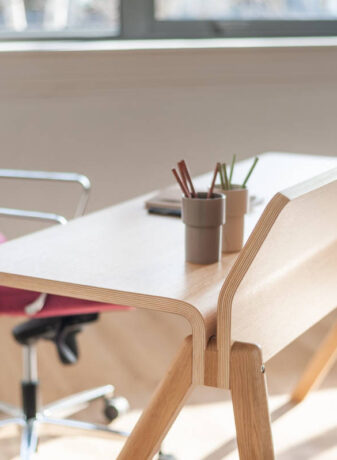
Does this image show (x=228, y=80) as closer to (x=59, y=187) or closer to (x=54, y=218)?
(x=59, y=187)

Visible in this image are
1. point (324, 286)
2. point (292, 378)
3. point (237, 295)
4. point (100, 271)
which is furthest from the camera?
point (292, 378)

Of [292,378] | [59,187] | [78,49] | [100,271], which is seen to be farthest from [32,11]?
[100,271]

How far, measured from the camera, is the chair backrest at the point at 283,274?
1309 millimetres

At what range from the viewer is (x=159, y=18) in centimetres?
356

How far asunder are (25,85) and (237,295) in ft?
7.05

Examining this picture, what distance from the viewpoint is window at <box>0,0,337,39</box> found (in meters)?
3.46

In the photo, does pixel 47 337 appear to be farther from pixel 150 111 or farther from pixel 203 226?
pixel 150 111

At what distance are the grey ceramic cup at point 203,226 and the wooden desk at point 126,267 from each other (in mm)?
24

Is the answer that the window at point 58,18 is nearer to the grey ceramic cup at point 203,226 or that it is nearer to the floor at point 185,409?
the floor at point 185,409

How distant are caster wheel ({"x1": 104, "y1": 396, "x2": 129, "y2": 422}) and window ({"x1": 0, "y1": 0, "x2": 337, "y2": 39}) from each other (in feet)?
5.63

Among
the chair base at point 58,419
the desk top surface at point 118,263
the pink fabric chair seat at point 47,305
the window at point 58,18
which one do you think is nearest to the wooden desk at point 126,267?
the desk top surface at point 118,263

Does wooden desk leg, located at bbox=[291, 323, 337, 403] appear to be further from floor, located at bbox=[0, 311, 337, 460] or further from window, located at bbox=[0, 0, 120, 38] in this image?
window, located at bbox=[0, 0, 120, 38]

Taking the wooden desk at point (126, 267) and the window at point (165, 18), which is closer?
the wooden desk at point (126, 267)

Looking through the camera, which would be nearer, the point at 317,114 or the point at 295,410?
the point at 295,410
